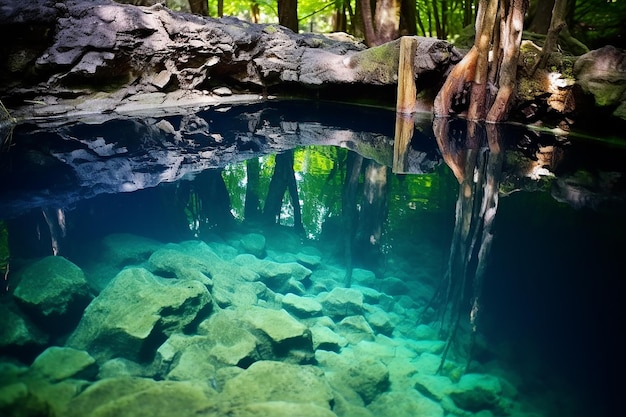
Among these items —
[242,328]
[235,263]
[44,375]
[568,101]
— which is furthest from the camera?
[568,101]

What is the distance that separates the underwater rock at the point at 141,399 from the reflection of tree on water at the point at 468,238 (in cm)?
138

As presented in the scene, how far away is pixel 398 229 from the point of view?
4.23 m

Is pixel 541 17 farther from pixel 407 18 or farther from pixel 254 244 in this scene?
pixel 254 244

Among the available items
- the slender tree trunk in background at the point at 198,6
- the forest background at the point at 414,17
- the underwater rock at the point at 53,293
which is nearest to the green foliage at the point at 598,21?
the forest background at the point at 414,17

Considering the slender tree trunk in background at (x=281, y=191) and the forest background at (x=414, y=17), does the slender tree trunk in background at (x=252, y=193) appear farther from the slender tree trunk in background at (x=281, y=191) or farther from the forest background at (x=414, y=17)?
the forest background at (x=414, y=17)

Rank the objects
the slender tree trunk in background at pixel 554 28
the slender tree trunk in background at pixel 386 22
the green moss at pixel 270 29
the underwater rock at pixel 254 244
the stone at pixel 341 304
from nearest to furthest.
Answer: the stone at pixel 341 304
the underwater rock at pixel 254 244
the slender tree trunk in background at pixel 554 28
the slender tree trunk in background at pixel 386 22
the green moss at pixel 270 29

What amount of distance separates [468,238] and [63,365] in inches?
126

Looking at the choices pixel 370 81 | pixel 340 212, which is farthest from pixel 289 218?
pixel 370 81

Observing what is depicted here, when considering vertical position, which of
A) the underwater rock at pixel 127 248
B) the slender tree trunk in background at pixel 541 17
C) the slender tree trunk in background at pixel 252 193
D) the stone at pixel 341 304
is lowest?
the stone at pixel 341 304

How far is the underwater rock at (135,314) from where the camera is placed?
7.48 feet

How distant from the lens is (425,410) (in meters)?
2.09

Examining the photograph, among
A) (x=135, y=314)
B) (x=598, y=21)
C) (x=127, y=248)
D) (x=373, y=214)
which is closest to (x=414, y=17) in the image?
(x=598, y=21)

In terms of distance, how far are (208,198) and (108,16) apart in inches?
279

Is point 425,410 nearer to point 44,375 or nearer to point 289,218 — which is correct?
point 44,375
